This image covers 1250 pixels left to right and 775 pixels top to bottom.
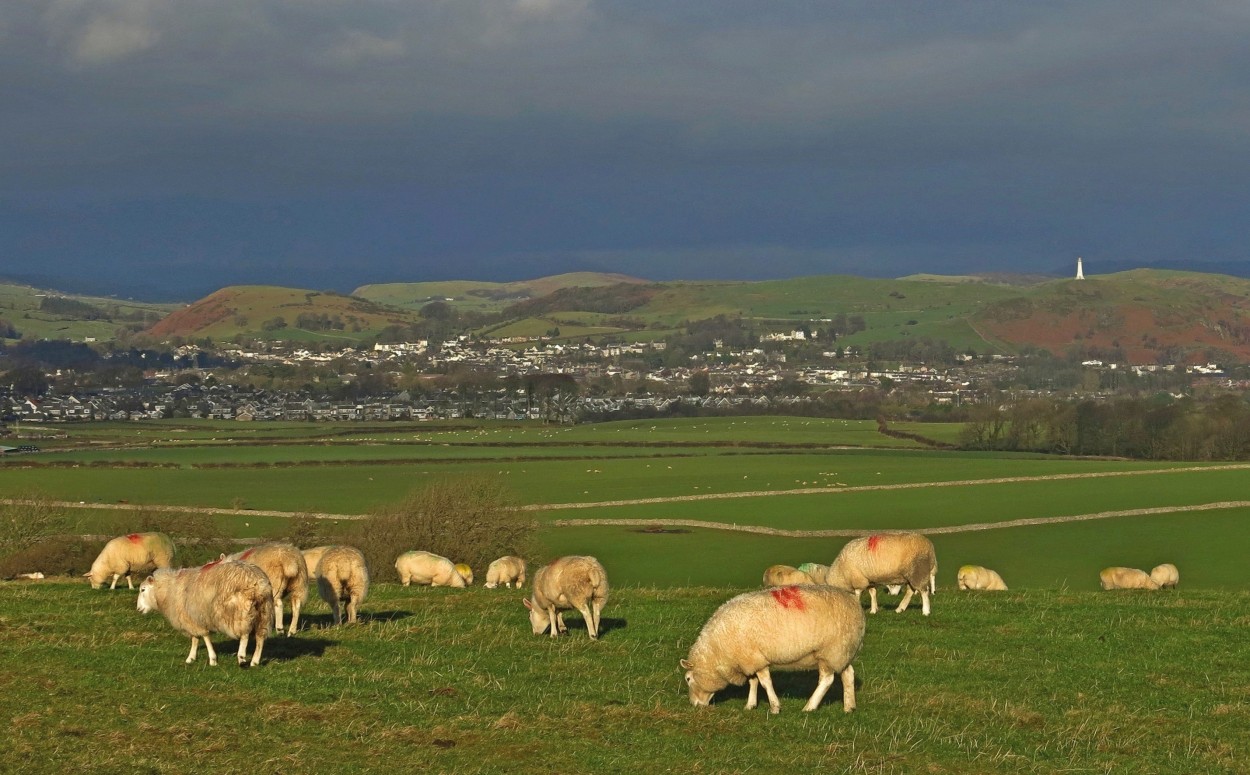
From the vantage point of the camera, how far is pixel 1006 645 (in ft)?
60.2

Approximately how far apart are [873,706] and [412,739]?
499 centimetres

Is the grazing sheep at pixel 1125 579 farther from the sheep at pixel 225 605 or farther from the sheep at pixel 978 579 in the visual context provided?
the sheep at pixel 225 605

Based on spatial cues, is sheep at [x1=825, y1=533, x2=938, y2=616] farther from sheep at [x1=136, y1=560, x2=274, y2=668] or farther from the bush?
the bush

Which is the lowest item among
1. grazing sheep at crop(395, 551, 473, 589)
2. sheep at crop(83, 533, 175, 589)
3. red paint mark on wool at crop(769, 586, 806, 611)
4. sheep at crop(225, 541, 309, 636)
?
grazing sheep at crop(395, 551, 473, 589)

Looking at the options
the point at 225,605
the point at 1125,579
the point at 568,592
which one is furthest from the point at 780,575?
the point at 225,605

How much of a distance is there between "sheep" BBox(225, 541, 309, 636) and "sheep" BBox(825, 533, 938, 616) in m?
7.87

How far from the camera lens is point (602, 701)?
14711mm

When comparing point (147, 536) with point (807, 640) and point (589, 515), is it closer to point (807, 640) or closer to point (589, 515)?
point (807, 640)

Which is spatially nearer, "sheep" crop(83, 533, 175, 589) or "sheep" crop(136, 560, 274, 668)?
"sheep" crop(136, 560, 274, 668)

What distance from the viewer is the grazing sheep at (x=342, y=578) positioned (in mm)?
20062

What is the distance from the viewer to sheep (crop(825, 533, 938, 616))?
2005cm

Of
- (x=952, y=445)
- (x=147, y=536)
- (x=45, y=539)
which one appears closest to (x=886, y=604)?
(x=147, y=536)

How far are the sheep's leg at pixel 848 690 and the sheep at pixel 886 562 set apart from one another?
5.46m

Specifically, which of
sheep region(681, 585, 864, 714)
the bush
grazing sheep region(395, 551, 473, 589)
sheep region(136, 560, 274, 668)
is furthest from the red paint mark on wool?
the bush
